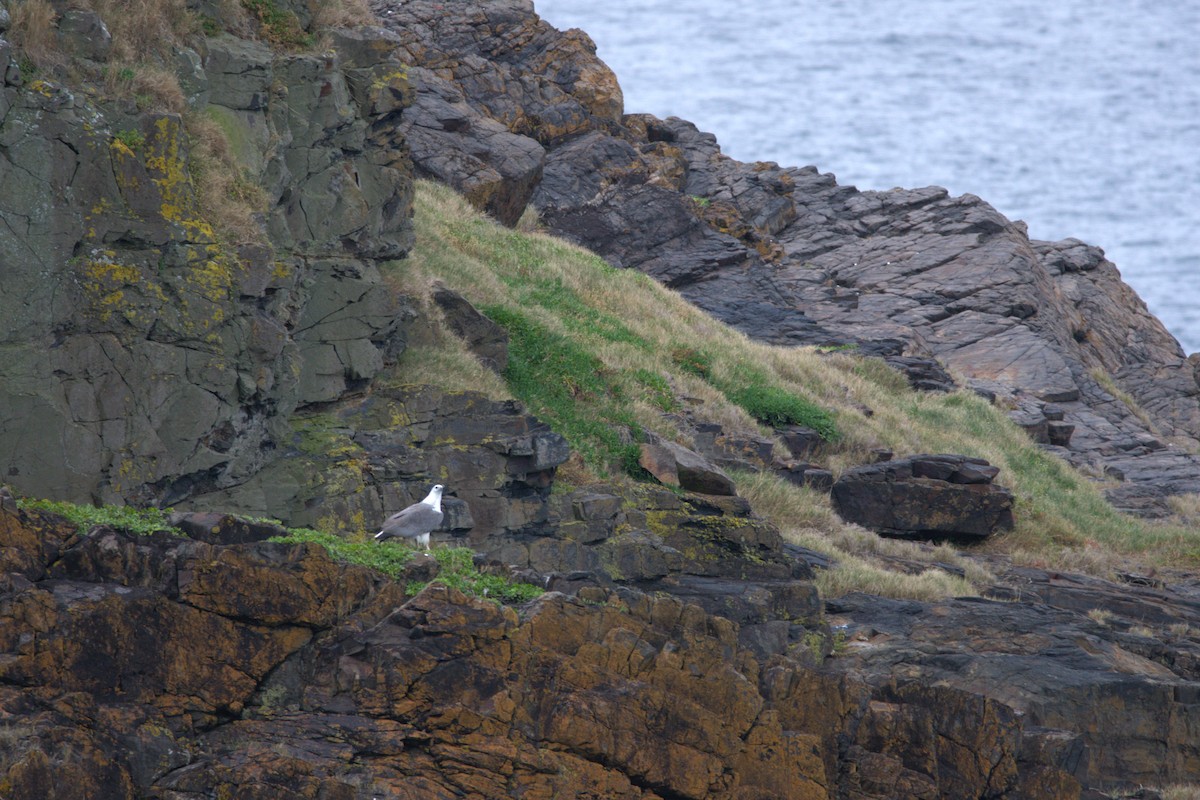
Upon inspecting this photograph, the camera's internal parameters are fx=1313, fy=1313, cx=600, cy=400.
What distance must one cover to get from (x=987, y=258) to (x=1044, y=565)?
20.2m

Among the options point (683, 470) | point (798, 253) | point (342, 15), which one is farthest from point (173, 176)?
point (798, 253)

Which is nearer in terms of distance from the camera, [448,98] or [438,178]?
[438,178]

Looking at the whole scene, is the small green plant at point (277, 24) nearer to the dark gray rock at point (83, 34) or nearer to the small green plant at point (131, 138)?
the dark gray rock at point (83, 34)

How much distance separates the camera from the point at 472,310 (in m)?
19.8

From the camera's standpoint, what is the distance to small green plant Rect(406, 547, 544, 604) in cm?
1048

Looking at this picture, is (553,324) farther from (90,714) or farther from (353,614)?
(90,714)

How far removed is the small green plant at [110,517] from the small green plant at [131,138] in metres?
3.69

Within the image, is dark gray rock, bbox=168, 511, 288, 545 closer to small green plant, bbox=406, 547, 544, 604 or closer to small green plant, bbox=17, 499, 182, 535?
small green plant, bbox=17, 499, 182, 535

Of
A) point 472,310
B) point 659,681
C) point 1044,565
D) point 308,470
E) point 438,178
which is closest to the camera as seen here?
point 659,681

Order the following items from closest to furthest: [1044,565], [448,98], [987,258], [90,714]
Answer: [90,714] < [1044,565] < [448,98] < [987,258]

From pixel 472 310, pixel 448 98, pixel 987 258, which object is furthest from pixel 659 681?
pixel 987 258

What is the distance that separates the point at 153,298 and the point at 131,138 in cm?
158

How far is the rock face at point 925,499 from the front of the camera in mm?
23297

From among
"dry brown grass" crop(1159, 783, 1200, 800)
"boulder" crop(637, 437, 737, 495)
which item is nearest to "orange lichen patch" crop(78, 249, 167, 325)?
"boulder" crop(637, 437, 737, 495)
